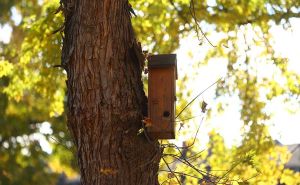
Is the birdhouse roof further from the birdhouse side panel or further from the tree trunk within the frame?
the tree trunk

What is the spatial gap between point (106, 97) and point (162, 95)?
34 centimetres

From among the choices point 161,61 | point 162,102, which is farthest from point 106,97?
point 161,61

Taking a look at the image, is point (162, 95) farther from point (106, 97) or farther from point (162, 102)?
point (106, 97)

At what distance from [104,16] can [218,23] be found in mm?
4325

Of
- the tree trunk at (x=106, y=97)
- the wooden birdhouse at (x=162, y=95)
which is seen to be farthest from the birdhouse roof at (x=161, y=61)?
the tree trunk at (x=106, y=97)

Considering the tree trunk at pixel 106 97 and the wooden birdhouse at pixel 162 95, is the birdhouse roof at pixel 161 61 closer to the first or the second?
the wooden birdhouse at pixel 162 95

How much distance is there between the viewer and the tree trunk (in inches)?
107

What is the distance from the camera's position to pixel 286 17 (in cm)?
693

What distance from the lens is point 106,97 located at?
9.14 ft

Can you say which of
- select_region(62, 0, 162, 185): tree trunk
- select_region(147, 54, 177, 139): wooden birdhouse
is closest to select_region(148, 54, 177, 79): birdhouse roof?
select_region(147, 54, 177, 139): wooden birdhouse

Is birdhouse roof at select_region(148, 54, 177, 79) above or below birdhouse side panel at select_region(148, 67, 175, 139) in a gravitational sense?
above

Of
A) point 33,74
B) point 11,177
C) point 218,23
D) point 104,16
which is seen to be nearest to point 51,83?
point 33,74

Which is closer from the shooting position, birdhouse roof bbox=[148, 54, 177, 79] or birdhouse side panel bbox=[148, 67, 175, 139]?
birdhouse side panel bbox=[148, 67, 175, 139]

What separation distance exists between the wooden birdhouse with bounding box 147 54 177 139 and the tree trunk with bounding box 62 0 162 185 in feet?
0.21
